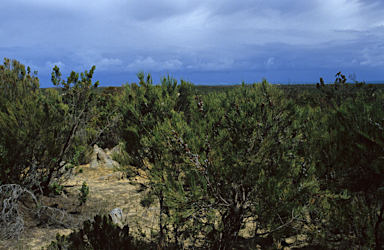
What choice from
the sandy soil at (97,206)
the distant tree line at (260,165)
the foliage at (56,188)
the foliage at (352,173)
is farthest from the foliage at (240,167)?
the foliage at (56,188)

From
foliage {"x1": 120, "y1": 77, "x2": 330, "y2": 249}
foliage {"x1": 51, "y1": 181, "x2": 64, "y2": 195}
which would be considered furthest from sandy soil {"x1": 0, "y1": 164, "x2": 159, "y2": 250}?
foliage {"x1": 120, "y1": 77, "x2": 330, "y2": 249}

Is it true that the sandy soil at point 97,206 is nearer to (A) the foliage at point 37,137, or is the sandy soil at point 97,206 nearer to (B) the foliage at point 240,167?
(A) the foliage at point 37,137

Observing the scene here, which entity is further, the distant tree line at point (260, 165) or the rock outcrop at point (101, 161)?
the rock outcrop at point (101, 161)

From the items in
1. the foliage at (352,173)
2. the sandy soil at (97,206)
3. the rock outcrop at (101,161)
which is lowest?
the sandy soil at (97,206)

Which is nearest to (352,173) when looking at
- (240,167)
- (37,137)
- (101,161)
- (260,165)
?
(260,165)

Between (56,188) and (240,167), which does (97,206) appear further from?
(240,167)

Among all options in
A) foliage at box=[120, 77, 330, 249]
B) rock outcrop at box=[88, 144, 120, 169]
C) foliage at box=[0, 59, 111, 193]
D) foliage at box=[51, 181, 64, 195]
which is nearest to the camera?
foliage at box=[120, 77, 330, 249]

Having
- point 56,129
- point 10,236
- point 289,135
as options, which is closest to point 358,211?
point 289,135

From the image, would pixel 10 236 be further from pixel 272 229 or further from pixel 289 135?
pixel 289 135

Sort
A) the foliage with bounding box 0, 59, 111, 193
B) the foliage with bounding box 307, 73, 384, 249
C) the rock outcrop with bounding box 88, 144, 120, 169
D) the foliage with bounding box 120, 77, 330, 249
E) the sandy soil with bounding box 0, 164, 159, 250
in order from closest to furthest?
the foliage with bounding box 120, 77, 330, 249, the foliage with bounding box 307, 73, 384, 249, the sandy soil with bounding box 0, 164, 159, 250, the foliage with bounding box 0, 59, 111, 193, the rock outcrop with bounding box 88, 144, 120, 169

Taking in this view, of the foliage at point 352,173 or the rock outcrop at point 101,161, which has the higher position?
the foliage at point 352,173

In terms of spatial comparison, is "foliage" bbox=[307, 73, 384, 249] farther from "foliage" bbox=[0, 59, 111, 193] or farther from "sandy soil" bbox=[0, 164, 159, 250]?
"foliage" bbox=[0, 59, 111, 193]

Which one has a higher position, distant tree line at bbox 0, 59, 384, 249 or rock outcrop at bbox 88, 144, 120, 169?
distant tree line at bbox 0, 59, 384, 249

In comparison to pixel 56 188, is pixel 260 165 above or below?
above
